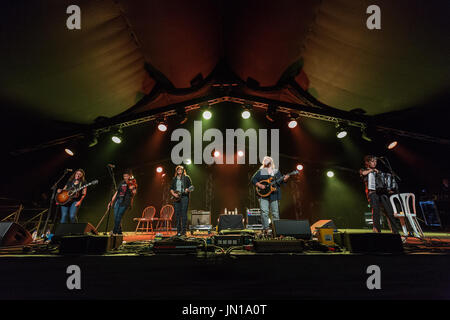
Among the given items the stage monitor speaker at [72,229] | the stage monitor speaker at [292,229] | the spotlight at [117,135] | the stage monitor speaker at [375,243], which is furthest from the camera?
the spotlight at [117,135]

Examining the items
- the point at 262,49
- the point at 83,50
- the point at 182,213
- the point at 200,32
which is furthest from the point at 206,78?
the point at 182,213

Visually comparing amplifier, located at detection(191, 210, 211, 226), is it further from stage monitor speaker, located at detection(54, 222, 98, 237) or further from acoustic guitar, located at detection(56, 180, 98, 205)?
stage monitor speaker, located at detection(54, 222, 98, 237)

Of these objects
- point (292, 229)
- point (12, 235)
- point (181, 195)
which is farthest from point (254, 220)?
point (12, 235)

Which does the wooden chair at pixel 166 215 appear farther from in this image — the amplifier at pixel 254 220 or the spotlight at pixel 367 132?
the spotlight at pixel 367 132

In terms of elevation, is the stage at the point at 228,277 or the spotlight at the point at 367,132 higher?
the spotlight at the point at 367,132

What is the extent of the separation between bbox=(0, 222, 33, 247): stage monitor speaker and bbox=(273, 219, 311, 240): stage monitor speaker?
4.16 meters

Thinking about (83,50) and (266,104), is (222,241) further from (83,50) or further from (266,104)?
(83,50)

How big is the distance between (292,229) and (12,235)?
14.7 ft

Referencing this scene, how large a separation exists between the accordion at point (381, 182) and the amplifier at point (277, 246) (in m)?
2.44

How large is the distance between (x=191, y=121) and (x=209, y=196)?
3741 millimetres

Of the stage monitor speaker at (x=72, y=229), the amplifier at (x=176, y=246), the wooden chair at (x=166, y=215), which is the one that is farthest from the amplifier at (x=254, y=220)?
the stage monitor speaker at (x=72, y=229)

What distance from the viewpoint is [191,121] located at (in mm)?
8273

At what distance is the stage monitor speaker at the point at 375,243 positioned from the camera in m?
2.31

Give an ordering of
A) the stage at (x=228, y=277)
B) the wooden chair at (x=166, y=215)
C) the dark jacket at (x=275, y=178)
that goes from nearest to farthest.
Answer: the stage at (x=228, y=277), the dark jacket at (x=275, y=178), the wooden chair at (x=166, y=215)
